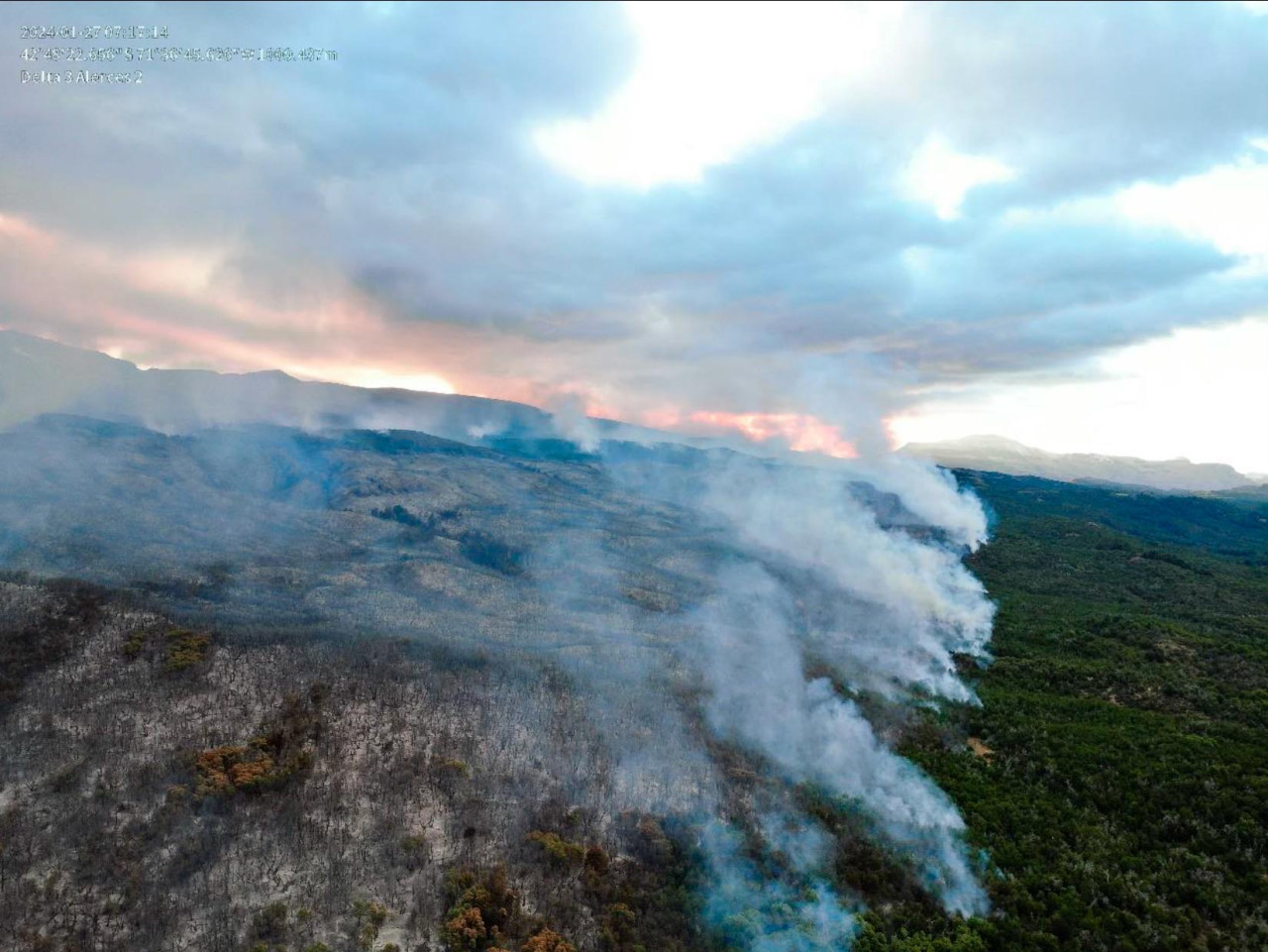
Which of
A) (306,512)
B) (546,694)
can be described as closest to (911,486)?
(546,694)

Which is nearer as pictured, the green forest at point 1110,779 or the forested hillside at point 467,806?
the forested hillside at point 467,806

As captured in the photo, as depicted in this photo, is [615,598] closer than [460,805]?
No

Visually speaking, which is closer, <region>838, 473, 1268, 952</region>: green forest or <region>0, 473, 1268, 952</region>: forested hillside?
<region>0, 473, 1268, 952</region>: forested hillside

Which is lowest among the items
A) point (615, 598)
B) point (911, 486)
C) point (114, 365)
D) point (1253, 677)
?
point (615, 598)

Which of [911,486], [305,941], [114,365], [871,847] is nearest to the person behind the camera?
[305,941]

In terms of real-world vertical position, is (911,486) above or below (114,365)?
below

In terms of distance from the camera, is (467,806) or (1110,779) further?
(1110,779)

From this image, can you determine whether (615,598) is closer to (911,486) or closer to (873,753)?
(873,753)

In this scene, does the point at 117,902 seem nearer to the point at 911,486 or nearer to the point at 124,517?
the point at 124,517

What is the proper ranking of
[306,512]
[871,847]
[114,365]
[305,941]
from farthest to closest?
1. [114,365]
2. [306,512]
3. [871,847]
4. [305,941]

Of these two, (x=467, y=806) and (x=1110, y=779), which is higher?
(x=1110, y=779)
